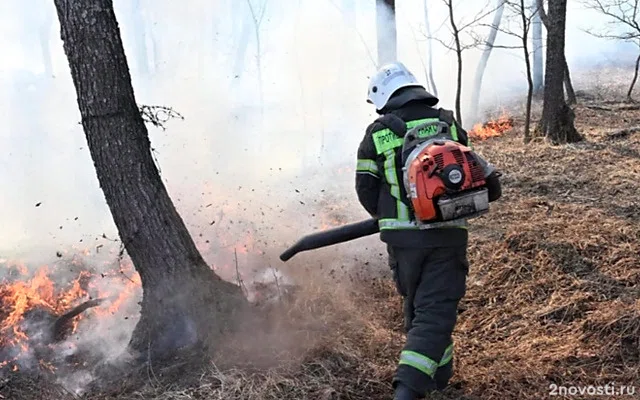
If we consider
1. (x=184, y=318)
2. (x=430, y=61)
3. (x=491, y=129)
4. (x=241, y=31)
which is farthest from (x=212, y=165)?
(x=241, y=31)

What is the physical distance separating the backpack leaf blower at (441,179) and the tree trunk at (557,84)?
7.01 m

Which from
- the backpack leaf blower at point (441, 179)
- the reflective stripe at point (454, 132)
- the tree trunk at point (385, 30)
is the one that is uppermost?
the tree trunk at point (385, 30)

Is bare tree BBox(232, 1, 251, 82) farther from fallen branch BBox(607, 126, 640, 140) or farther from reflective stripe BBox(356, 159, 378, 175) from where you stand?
reflective stripe BBox(356, 159, 378, 175)

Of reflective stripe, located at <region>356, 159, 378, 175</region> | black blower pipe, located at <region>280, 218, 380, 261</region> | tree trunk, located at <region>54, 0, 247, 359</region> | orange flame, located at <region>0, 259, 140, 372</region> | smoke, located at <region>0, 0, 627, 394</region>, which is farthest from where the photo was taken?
smoke, located at <region>0, 0, 627, 394</region>

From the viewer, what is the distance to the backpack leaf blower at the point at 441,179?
114 inches

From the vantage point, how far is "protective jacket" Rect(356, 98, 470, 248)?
3.16 m

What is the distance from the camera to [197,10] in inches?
909

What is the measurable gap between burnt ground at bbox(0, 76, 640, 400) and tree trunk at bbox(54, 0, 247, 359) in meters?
0.34

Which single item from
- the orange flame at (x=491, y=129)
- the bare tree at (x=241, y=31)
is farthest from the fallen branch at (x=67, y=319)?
the bare tree at (x=241, y=31)

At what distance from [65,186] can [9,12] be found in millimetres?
13556

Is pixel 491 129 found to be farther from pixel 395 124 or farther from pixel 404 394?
pixel 404 394

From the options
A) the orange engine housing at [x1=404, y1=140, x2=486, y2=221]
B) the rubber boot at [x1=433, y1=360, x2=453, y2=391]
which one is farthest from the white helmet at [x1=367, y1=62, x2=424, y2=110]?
the rubber boot at [x1=433, y1=360, x2=453, y2=391]

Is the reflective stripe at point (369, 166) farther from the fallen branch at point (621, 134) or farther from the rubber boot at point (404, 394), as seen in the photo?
the fallen branch at point (621, 134)

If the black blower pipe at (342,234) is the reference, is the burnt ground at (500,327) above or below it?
below
